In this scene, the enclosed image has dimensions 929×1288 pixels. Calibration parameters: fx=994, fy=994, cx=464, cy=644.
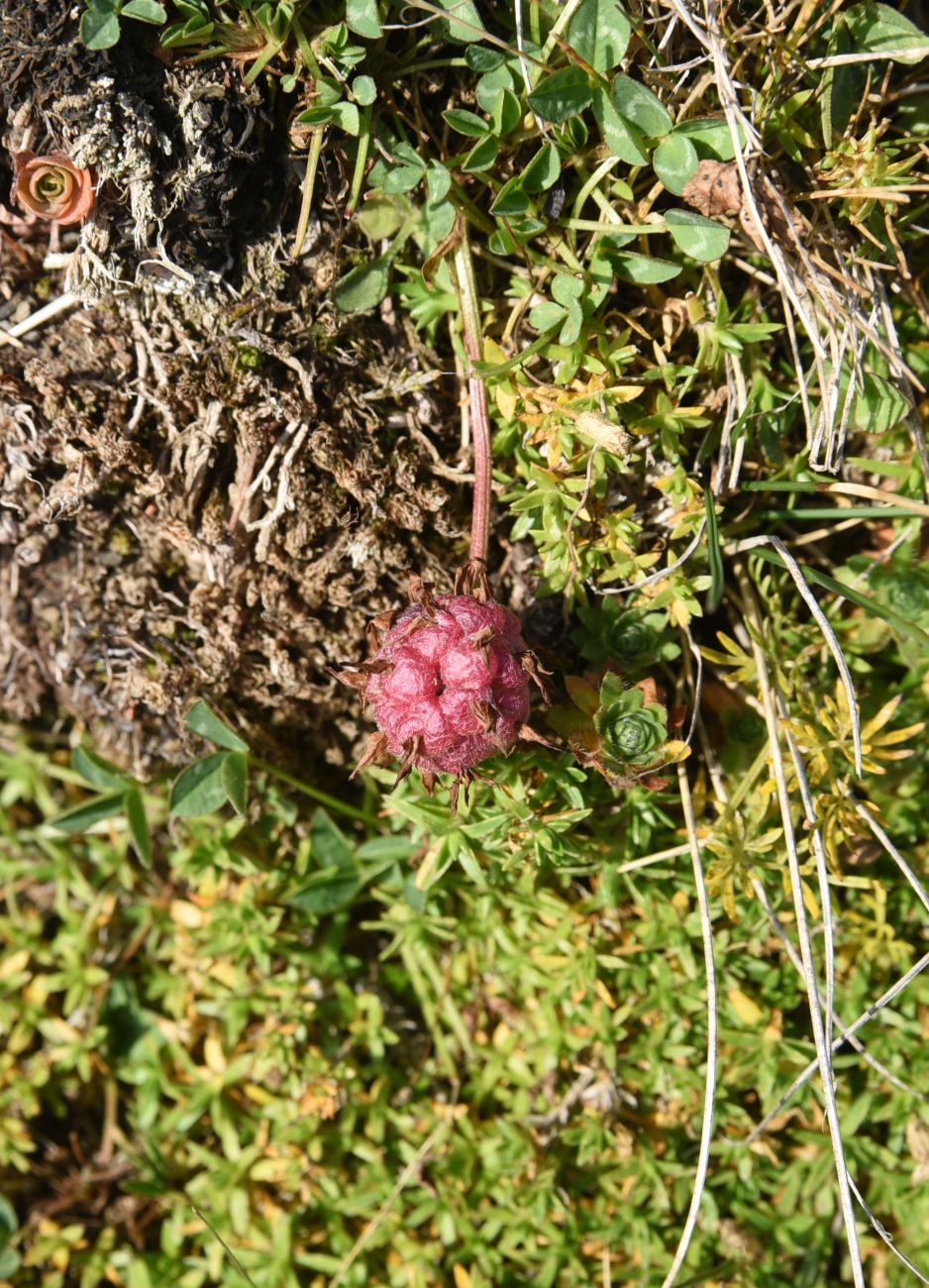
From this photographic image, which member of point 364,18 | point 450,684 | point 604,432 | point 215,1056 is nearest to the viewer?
point 450,684

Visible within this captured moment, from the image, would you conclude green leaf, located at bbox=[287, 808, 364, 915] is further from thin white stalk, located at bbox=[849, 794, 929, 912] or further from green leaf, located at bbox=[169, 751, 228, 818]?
thin white stalk, located at bbox=[849, 794, 929, 912]

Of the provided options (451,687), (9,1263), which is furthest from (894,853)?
(9,1263)

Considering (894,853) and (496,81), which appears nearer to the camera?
(496,81)

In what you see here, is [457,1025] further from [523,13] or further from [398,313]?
[523,13]

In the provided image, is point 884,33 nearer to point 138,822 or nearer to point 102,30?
point 102,30

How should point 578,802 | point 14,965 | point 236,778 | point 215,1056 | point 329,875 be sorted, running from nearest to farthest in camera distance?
point 578,802 → point 236,778 → point 329,875 → point 215,1056 → point 14,965

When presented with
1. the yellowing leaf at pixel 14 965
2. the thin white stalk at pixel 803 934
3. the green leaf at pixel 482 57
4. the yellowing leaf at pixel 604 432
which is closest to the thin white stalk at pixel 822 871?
the thin white stalk at pixel 803 934

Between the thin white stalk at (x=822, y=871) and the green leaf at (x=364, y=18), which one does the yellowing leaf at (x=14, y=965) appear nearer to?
the thin white stalk at (x=822, y=871)
